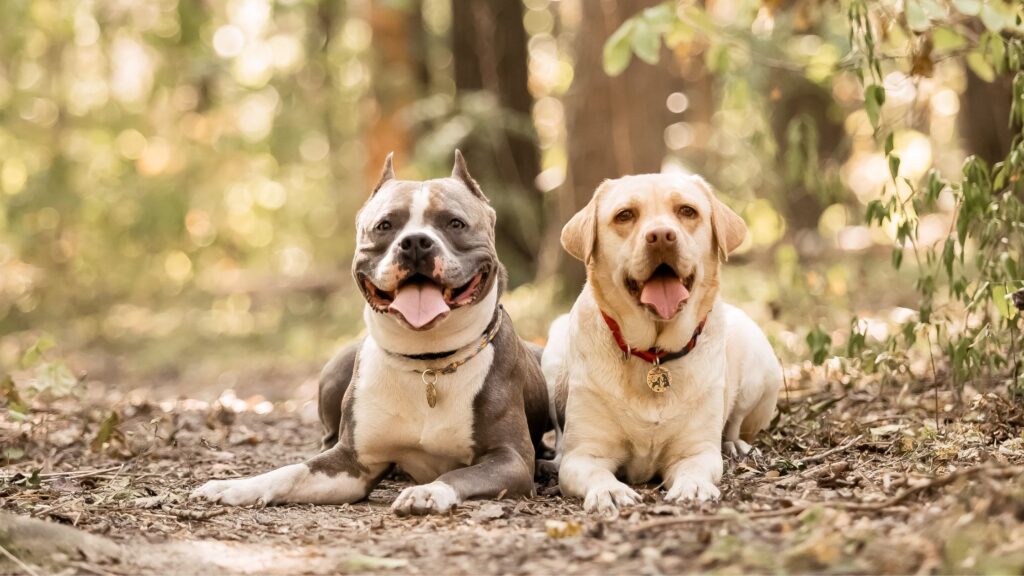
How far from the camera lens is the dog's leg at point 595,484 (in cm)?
450

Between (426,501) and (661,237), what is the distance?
1470 mm

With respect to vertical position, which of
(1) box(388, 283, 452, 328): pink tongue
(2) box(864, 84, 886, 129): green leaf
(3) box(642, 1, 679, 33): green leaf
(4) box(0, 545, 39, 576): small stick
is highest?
(3) box(642, 1, 679, 33): green leaf

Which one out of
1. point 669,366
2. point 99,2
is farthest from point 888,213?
point 99,2

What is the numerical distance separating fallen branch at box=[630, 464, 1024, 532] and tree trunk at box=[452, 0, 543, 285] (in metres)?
8.60

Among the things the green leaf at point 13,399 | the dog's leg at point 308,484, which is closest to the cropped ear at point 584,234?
the dog's leg at point 308,484

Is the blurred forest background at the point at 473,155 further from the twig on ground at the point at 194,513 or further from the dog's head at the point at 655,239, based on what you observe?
the twig on ground at the point at 194,513

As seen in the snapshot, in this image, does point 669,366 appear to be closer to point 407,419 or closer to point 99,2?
point 407,419

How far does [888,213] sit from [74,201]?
449 inches

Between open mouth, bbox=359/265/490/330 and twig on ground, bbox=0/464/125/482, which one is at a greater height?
open mouth, bbox=359/265/490/330

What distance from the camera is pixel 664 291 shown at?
4.79 m

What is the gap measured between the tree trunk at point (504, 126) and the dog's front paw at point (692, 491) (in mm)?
7827

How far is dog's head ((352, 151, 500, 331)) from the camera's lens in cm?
482

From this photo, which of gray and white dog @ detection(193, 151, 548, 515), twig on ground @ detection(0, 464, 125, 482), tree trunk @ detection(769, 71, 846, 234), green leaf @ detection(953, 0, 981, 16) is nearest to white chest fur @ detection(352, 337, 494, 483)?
gray and white dog @ detection(193, 151, 548, 515)

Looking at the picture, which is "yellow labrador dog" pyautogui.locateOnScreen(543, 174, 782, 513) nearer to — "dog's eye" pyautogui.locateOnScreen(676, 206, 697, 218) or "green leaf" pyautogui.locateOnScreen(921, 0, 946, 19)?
"dog's eye" pyautogui.locateOnScreen(676, 206, 697, 218)
